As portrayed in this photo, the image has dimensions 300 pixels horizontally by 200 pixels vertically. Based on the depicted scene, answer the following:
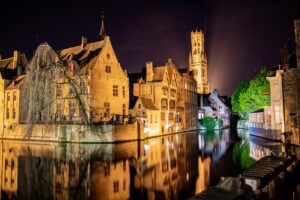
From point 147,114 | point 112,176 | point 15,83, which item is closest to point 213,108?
point 147,114

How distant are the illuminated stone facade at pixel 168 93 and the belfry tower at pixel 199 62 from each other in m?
71.9

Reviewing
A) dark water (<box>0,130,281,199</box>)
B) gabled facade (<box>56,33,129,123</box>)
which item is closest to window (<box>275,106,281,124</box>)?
dark water (<box>0,130,281,199</box>)

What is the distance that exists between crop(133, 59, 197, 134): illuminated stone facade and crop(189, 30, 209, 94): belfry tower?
71.9 m

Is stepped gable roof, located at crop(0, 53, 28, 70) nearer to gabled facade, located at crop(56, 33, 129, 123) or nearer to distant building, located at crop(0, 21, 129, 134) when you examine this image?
distant building, located at crop(0, 21, 129, 134)

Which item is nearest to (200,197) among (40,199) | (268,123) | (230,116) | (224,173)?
(40,199)

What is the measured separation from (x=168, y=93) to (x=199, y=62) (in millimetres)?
96891

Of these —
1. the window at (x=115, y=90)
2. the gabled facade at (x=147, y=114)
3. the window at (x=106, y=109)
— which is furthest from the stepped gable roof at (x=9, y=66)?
the gabled facade at (x=147, y=114)

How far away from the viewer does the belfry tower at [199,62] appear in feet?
502

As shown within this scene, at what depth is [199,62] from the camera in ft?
523

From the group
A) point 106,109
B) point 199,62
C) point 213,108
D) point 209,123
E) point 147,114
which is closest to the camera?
point 106,109

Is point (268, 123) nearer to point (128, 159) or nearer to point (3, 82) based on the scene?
point (128, 159)

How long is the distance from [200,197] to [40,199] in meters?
9.16

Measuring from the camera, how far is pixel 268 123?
47.5 metres

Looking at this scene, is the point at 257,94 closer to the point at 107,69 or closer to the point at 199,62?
the point at 107,69
